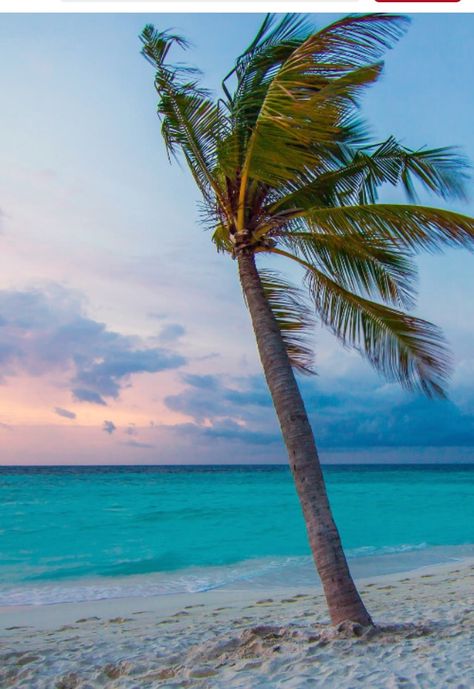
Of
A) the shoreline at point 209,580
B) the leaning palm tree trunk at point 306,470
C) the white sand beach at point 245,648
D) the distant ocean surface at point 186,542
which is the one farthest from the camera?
the distant ocean surface at point 186,542

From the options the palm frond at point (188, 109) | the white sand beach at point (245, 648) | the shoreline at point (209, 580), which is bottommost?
the shoreline at point (209, 580)

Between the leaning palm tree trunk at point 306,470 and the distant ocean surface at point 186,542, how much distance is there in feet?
A: 21.3

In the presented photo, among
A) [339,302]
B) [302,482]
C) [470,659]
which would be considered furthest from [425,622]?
[339,302]

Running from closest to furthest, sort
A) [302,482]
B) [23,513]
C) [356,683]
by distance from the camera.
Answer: [356,683], [302,482], [23,513]

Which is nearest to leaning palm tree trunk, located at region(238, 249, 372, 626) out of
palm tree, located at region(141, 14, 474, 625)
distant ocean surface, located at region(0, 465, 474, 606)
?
palm tree, located at region(141, 14, 474, 625)

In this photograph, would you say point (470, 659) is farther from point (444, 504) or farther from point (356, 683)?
point (444, 504)

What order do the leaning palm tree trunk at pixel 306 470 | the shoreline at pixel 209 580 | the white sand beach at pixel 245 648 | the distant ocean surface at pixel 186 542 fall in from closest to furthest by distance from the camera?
the white sand beach at pixel 245 648
the leaning palm tree trunk at pixel 306 470
the shoreline at pixel 209 580
the distant ocean surface at pixel 186 542

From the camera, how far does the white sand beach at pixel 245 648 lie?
499 cm

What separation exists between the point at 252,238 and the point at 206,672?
415cm

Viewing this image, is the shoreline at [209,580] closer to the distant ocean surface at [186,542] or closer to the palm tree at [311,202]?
the distant ocean surface at [186,542]

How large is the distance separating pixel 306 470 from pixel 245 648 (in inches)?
67.6

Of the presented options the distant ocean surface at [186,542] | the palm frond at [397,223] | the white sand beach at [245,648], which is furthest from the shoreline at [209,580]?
the palm frond at [397,223]

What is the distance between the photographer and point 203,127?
7141 mm

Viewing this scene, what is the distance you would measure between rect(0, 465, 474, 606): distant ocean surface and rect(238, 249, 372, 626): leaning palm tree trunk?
6.48m
